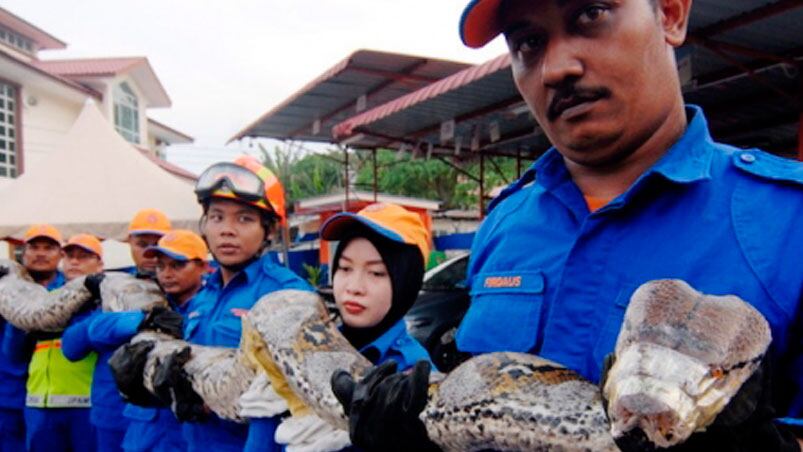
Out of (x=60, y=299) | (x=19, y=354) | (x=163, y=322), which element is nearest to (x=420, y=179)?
(x=19, y=354)

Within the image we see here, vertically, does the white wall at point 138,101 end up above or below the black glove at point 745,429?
above

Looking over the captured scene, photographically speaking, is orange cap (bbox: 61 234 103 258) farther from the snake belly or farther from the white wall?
the white wall

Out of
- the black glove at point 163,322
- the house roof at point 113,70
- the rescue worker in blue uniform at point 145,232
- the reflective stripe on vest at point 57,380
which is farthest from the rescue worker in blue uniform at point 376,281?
the house roof at point 113,70

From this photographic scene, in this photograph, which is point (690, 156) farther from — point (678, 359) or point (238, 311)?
point (238, 311)

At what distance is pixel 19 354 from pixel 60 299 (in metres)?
1.01

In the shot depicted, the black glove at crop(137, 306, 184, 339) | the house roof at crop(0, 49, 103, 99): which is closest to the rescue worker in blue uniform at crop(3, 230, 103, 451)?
the black glove at crop(137, 306, 184, 339)

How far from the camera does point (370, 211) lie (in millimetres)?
2537

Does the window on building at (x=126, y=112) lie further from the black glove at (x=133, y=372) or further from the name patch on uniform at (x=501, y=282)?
the name patch on uniform at (x=501, y=282)

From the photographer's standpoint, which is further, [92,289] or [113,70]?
[113,70]

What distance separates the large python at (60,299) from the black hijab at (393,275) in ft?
6.55

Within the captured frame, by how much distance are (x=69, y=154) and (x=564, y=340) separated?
30.3 ft

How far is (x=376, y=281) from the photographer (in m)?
2.45

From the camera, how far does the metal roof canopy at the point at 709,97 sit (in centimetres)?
522

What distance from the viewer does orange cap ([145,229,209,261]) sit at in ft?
14.0
